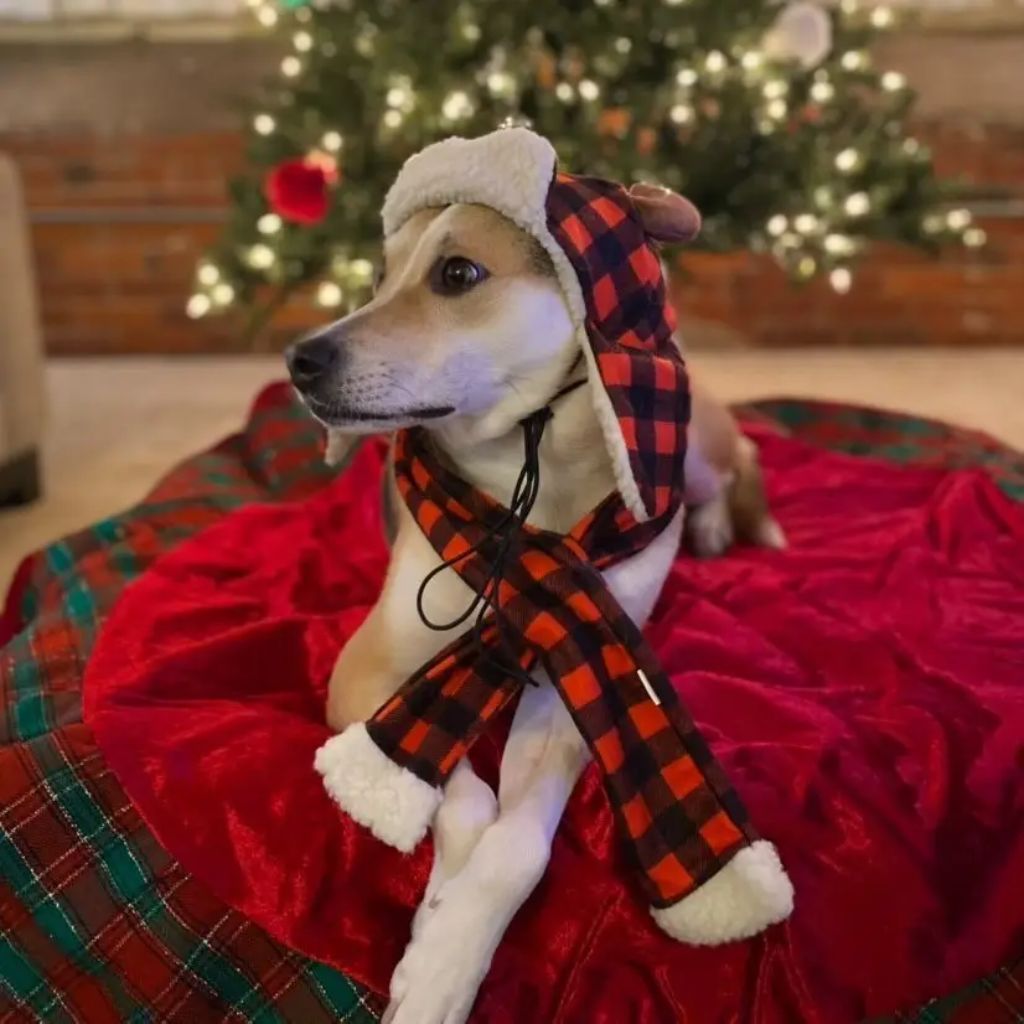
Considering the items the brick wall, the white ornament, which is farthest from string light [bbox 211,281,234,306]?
the white ornament

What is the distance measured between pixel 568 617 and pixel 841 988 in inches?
16.4

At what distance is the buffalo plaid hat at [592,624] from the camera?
105 cm

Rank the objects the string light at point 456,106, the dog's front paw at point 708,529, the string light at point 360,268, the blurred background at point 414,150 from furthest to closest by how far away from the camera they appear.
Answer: the string light at point 360,268 < the blurred background at point 414,150 < the string light at point 456,106 < the dog's front paw at point 708,529

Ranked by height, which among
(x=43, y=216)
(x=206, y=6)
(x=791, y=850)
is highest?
(x=206, y=6)

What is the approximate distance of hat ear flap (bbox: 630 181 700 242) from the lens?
1.24 m

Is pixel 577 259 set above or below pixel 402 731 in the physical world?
above

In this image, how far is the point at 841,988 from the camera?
3.42ft

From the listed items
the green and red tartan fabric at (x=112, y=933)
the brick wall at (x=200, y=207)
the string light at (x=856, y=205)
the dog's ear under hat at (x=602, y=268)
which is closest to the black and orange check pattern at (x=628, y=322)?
the dog's ear under hat at (x=602, y=268)

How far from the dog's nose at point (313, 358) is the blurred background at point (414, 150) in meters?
0.71

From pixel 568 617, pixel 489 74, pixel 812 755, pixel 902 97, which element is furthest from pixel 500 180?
pixel 902 97

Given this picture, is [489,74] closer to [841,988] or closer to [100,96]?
[100,96]

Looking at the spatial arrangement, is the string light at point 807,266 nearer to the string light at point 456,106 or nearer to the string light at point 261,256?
the string light at point 456,106

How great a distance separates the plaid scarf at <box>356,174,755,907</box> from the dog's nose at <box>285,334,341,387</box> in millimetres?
211

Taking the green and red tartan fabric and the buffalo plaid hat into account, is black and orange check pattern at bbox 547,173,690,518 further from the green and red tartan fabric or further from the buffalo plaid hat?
the green and red tartan fabric
